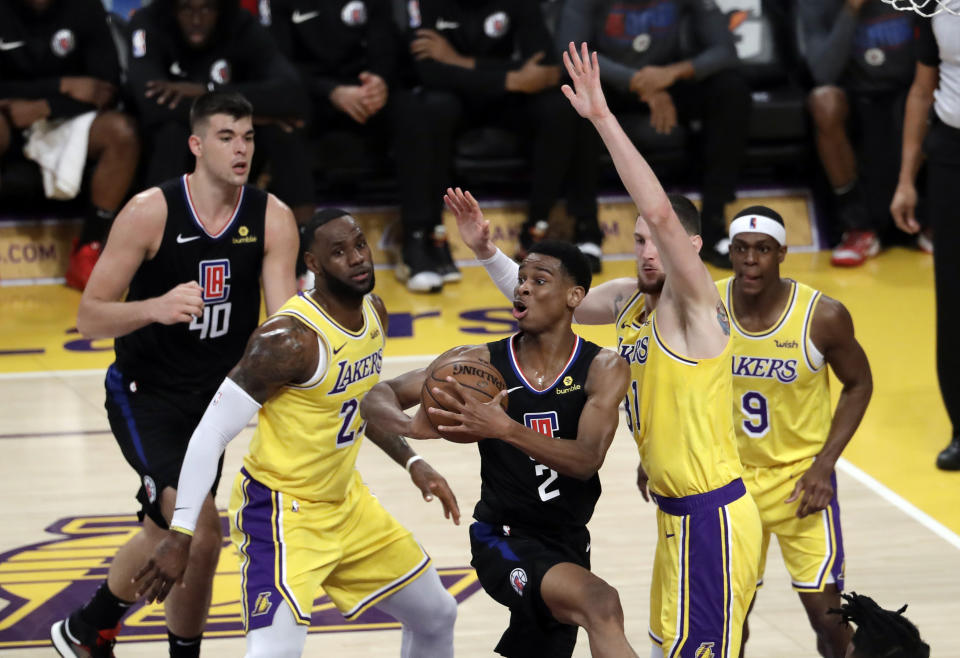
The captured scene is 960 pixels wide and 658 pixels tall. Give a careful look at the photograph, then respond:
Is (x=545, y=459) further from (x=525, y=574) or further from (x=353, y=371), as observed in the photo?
(x=353, y=371)

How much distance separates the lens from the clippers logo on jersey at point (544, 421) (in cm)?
393

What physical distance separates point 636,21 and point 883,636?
7.41 metres

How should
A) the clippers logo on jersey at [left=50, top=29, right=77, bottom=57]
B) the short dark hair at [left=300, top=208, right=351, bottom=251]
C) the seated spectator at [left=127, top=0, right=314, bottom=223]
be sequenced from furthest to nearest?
the clippers logo on jersey at [left=50, top=29, right=77, bottom=57]
the seated spectator at [left=127, top=0, right=314, bottom=223]
the short dark hair at [left=300, top=208, right=351, bottom=251]

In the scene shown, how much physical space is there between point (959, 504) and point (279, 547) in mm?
3350

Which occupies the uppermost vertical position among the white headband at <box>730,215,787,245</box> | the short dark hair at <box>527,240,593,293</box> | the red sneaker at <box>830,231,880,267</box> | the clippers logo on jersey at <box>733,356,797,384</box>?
the white headband at <box>730,215,787,245</box>

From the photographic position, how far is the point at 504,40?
33.1 feet

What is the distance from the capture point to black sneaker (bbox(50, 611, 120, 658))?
4770 millimetres

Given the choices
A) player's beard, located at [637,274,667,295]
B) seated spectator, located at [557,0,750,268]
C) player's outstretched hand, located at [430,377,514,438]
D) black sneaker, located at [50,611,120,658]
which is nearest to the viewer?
player's outstretched hand, located at [430,377,514,438]

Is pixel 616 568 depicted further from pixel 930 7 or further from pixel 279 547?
pixel 930 7

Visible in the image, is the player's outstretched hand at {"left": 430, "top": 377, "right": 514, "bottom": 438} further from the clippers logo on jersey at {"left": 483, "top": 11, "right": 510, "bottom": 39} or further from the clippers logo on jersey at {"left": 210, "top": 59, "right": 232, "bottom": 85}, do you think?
the clippers logo on jersey at {"left": 483, "top": 11, "right": 510, "bottom": 39}

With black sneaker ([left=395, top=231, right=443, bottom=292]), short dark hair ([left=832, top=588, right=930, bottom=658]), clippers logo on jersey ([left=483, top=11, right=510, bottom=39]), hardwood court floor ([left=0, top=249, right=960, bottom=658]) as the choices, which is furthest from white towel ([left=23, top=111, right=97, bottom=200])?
short dark hair ([left=832, top=588, right=930, bottom=658])

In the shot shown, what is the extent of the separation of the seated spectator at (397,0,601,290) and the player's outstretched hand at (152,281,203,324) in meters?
5.37

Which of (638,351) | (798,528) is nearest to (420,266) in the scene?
(798,528)

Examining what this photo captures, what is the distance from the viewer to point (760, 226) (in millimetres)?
4594
